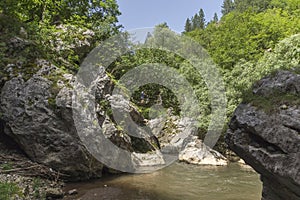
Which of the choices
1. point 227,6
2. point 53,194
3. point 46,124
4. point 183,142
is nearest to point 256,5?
point 227,6

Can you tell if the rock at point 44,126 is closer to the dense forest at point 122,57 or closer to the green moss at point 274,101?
the dense forest at point 122,57

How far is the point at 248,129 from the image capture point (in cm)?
504

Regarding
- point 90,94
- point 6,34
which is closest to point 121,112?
point 90,94

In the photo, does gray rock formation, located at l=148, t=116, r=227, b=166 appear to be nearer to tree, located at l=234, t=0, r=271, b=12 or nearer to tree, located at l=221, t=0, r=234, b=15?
tree, located at l=234, t=0, r=271, b=12

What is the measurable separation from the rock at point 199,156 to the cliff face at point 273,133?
10205 mm

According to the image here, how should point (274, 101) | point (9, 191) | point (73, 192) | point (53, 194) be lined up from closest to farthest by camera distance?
point (274, 101), point (9, 191), point (53, 194), point (73, 192)

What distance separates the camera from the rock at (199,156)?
15703 mm

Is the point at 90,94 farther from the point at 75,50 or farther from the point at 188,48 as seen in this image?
the point at 188,48

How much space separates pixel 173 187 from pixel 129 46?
1948 cm

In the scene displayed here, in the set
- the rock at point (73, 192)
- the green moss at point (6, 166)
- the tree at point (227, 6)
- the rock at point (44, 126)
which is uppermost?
the tree at point (227, 6)

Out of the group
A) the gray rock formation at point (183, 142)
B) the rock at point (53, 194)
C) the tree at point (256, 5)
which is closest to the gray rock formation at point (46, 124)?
the rock at point (53, 194)

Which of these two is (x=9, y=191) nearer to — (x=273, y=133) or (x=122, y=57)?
(x=273, y=133)

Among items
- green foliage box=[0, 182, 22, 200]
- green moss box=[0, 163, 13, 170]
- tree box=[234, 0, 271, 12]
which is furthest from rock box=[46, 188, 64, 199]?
tree box=[234, 0, 271, 12]

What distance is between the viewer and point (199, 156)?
16.1 meters
